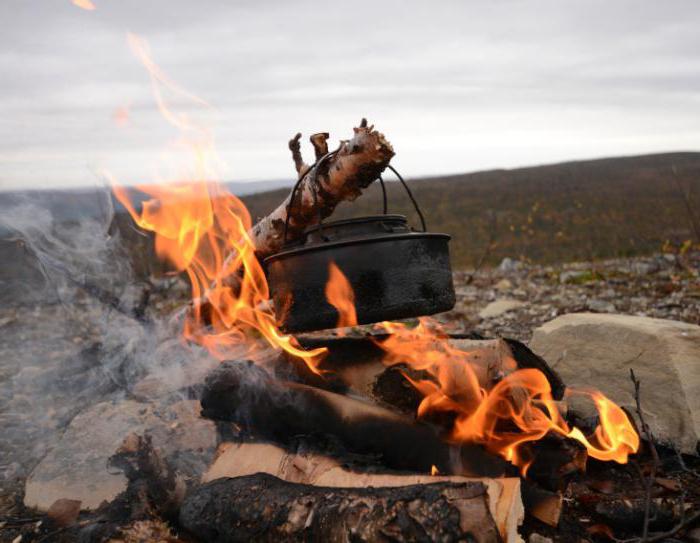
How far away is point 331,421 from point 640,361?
2.01 m

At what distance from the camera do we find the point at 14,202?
4945 millimetres

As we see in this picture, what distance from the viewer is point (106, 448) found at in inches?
146

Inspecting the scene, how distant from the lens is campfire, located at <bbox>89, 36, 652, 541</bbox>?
2207 millimetres

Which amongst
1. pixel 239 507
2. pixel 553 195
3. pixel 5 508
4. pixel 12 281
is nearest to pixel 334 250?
pixel 239 507

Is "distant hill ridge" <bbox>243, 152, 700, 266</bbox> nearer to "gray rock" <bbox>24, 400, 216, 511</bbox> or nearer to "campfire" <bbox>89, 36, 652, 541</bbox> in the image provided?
"campfire" <bbox>89, 36, 652, 541</bbox>

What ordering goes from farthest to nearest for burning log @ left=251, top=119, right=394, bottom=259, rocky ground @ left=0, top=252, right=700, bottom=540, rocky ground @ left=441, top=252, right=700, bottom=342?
1. rocky ground @ left=441, top=252, right=700, bottom=342
2. rocky ground @ left=0, top=252, right=700, bottom=540
3. burning log @ left=251, top=119, right=394, bottom=259

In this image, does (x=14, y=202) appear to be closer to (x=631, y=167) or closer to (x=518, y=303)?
(x=518, y=303)

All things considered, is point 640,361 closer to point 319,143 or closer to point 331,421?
point 331,421

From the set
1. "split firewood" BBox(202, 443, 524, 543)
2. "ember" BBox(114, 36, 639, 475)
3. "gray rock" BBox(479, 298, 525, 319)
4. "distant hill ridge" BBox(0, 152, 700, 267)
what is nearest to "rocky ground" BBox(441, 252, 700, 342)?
"gray rock" BBox(479, 298, 525, 319)

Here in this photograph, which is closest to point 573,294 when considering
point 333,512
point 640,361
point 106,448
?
point 640,361

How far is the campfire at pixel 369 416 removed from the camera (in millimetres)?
2207

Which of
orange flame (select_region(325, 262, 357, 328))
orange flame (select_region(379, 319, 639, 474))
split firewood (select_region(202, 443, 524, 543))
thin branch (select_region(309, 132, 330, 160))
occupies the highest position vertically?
thin branch (select_region(309, 132, 330, 160))

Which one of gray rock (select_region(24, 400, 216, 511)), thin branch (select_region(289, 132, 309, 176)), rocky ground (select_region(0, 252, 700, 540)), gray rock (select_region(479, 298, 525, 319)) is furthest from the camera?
gray rock (select_region(479, 298, 525, 319))

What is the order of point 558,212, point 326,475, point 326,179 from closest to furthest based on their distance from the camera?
point 326,475, point 326,179, point 558,212
